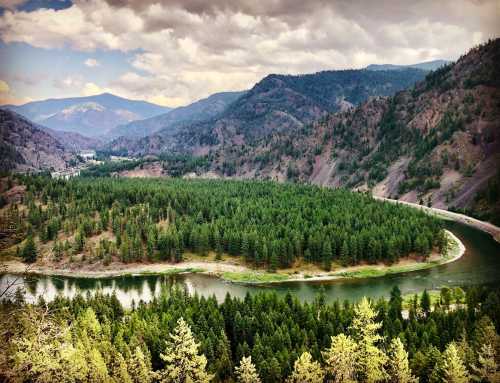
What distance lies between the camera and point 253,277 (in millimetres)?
123188

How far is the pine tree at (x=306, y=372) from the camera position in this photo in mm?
56094

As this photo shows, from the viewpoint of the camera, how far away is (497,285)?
10775cm

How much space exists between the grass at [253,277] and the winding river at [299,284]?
10.1 feet

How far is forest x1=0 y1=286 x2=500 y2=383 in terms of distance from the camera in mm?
53969

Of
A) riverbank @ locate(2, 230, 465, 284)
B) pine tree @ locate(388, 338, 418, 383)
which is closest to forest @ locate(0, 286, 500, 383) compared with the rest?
pine tree @ locate(388, 338, 418, 383)

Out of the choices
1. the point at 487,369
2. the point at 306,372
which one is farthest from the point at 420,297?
the point at 306,372

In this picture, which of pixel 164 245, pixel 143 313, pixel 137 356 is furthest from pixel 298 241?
pixel 137 356

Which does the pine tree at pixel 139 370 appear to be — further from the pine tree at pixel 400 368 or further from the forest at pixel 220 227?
the forest at pixel 220 227

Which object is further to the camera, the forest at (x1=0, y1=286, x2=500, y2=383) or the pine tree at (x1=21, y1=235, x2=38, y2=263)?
the pine tree at (x1=21, y1=235, x2=38, y2=263)

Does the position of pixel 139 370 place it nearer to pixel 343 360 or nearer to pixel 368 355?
pixel 343 360

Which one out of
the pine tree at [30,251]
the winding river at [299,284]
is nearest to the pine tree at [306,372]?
the winding river at [299,284]

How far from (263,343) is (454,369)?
2688 cm

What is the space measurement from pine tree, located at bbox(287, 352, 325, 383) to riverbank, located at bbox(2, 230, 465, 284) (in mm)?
62476

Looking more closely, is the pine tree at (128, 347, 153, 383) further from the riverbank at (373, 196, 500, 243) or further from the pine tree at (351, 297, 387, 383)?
the riverbank at (373, 196, 500, 243)
